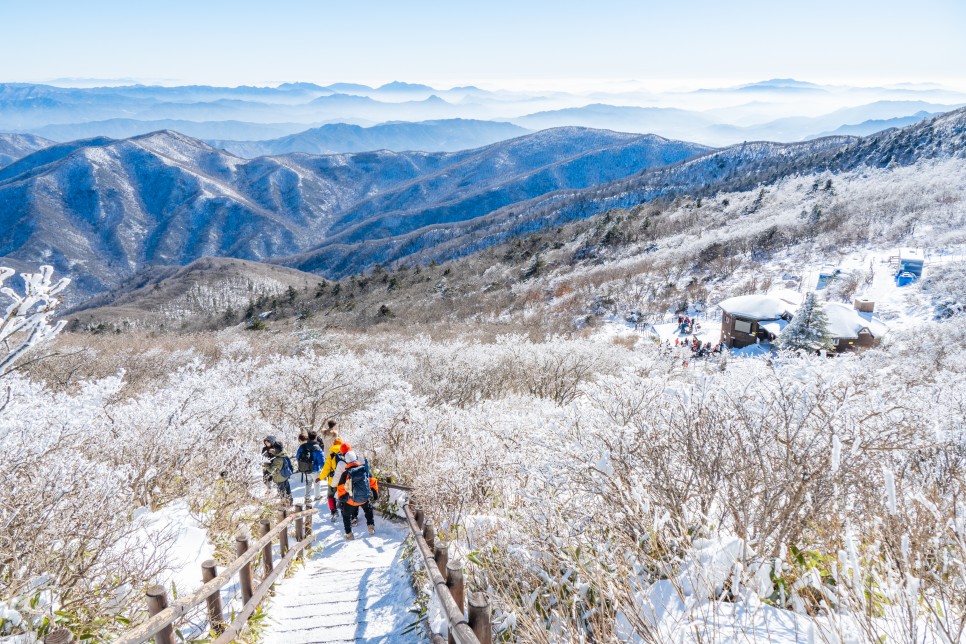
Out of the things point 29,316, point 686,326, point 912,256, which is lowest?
point 686,326

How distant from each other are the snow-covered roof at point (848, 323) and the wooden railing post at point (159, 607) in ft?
88.5

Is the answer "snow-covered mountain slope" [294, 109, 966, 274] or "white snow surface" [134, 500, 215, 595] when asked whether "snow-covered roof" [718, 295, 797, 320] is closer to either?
"white snow surface" [134, 500, 215, 595]

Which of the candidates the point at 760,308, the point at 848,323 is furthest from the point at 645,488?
the point at 760,308

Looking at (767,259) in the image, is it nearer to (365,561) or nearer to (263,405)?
(263,405)

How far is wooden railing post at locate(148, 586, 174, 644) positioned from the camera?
343 centimetres

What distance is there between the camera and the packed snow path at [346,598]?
521cm

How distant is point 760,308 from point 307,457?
26321mm

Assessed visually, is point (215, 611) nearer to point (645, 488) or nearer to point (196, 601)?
point (196, 601)

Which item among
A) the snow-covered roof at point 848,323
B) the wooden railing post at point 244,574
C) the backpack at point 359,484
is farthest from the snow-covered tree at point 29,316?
the snow-covered roof at point 848,323

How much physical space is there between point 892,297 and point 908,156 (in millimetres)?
58325

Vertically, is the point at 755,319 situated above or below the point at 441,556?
below

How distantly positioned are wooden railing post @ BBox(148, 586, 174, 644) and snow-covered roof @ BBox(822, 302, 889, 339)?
27.0 meters

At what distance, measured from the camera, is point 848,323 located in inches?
957

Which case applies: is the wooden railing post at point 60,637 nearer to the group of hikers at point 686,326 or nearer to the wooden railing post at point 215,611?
the wooden railing post at point 215,611
